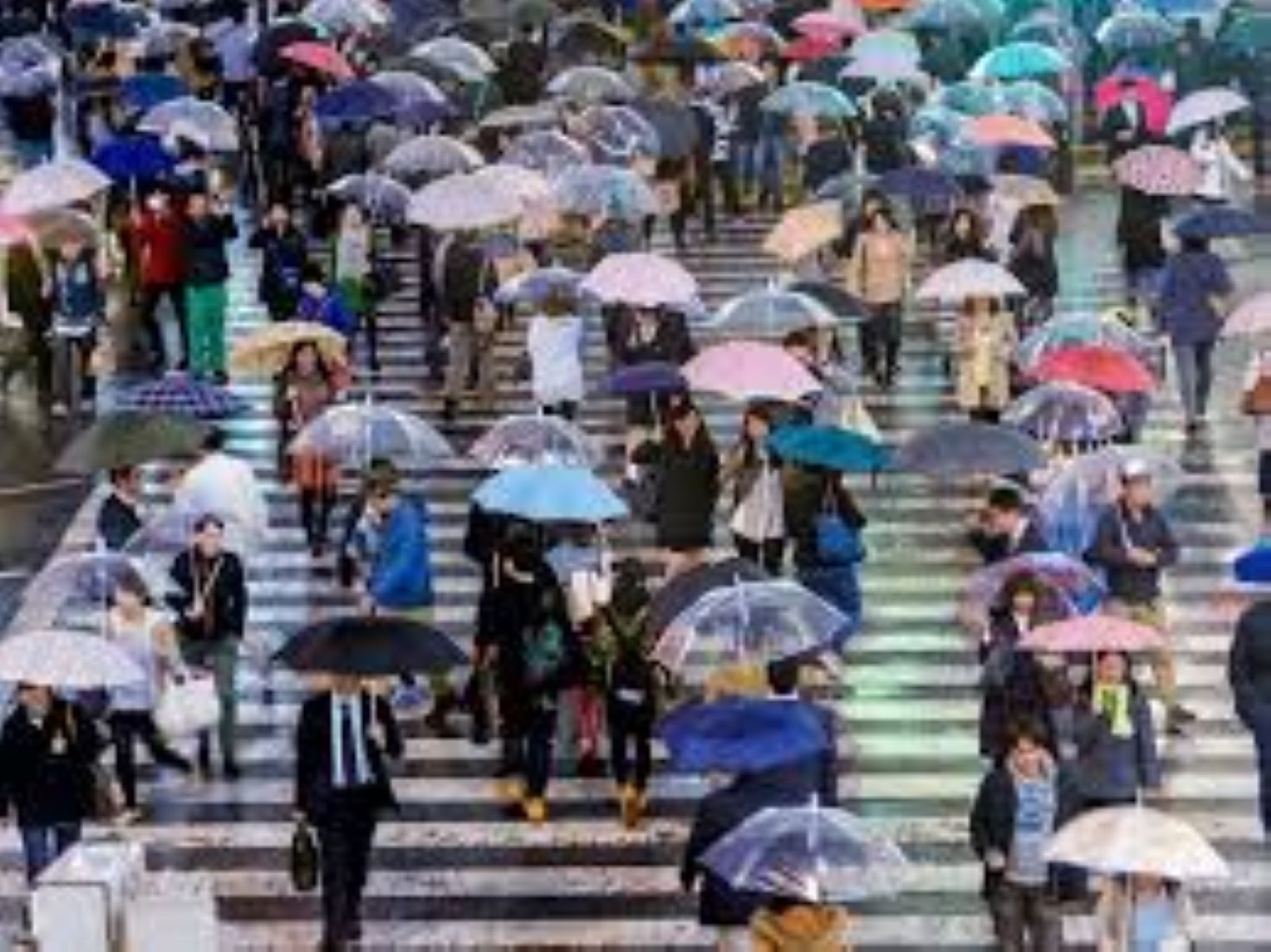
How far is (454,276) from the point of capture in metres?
25.1

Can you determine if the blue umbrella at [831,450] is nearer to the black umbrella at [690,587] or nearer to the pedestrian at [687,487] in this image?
the pedestrian at [687,487]

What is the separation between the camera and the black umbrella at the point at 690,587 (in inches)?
663

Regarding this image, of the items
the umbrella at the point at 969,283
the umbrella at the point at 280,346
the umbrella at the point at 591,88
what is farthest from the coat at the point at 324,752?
the umbrella at the point at 591,88

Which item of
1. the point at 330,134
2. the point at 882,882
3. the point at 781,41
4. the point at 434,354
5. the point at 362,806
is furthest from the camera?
the point at 781,41

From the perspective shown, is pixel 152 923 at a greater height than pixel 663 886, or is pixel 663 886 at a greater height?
pixel 152 923

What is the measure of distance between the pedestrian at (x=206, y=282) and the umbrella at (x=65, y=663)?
9.78 m

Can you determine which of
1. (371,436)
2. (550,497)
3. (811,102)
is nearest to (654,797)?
(550,497)

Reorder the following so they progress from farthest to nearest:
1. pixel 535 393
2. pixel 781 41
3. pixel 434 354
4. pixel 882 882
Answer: pixel 781 41 → pixel 434 354 → pixel 535 393 → pixel 882 882

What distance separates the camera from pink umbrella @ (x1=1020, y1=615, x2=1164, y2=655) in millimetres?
15633

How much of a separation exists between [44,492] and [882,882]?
41.8 feet

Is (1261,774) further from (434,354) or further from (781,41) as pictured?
(781,41)

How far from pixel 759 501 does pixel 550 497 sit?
1899mm

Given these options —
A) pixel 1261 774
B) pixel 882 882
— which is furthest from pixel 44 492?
pixel 882 882

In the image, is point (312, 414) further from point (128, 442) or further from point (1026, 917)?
point (1026, 917)
